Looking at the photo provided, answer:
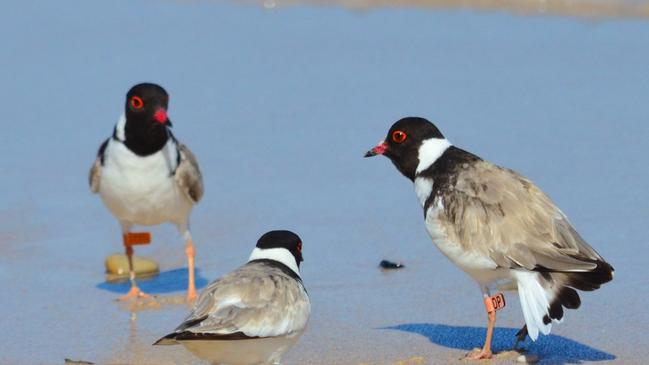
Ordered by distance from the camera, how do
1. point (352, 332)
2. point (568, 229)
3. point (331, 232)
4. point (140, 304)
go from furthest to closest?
point (331, 232) → point (140, 304) → point (352, 332) → point (568, 229)

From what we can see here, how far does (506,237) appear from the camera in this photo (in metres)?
7.57

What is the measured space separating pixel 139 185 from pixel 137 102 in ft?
1.99

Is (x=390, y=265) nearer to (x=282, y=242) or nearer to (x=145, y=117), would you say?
(x=282, y=242)

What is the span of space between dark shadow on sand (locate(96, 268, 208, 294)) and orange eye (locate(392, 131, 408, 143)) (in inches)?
77.8

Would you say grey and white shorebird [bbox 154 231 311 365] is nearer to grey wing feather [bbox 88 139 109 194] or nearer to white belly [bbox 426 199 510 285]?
white belly [bbox 426 199 510 285]

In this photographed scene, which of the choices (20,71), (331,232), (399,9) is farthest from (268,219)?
(399,9)

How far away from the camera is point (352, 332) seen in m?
8.23

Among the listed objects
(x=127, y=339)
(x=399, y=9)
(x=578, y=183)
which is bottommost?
(x=127, y=339)

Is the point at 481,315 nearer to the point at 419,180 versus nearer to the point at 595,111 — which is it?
the point at 419,180

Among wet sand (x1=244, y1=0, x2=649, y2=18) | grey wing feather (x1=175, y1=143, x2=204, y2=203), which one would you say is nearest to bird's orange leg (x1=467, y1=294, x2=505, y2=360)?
grey wing feather (x1=175, y1=143, x2=204, y2=203)

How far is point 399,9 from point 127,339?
33.6ft

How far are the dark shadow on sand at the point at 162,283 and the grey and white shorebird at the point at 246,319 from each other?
233cm

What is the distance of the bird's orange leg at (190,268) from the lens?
30.5 ft

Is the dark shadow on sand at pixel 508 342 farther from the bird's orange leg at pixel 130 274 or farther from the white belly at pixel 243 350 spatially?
the bird's orange leg at pixel 130 274
